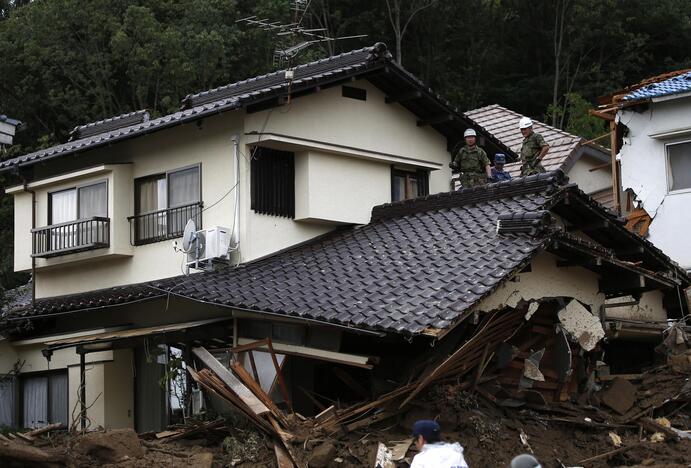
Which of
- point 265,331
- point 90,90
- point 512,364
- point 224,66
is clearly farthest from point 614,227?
point 90,90

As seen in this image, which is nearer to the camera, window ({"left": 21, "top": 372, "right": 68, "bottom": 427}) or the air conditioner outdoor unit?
the air conditioner outdoor unit

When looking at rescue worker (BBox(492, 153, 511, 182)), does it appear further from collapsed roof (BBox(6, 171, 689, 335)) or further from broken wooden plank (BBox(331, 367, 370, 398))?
broken wooden plank (BBox(331, 367, 370, 398))

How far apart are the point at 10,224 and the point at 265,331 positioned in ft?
62.5

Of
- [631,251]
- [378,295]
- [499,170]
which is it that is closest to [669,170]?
[499,170]

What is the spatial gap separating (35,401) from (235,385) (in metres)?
9.43

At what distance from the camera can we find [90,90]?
106 feet

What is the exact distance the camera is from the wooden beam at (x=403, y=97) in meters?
20.4

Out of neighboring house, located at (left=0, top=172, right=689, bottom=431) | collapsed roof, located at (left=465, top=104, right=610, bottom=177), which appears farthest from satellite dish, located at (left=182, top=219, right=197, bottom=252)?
collapsed roof, located at (left=465, top=104, right=610, bottom=177)

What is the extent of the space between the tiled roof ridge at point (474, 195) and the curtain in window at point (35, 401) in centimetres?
799

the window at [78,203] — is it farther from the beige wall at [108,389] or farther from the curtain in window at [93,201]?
the beige wall at [108,389]

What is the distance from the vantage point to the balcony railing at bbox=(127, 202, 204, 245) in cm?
1889

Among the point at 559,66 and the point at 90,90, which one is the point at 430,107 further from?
the point at 559,66

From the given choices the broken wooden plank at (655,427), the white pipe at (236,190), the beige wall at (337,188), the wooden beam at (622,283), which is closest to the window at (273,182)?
the beige wall at (337,188)

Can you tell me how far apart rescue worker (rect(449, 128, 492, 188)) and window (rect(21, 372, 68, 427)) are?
916 cm
